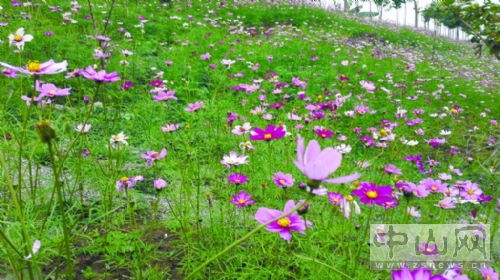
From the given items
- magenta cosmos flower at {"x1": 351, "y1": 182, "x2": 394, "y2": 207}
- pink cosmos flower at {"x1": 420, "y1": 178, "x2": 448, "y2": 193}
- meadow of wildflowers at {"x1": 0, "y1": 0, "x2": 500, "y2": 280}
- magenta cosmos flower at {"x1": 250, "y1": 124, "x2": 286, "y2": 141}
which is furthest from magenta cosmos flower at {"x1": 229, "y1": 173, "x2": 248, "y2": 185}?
pink cosmos flower at {"x1": 420, "y1": 178, "x2": 448, "y2": 193}

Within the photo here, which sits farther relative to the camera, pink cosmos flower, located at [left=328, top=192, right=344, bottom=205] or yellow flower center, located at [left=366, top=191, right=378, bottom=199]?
pink cosmos flower, located at [left=328, top=192, right=344, bottom=205]

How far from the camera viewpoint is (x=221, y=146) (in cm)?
235

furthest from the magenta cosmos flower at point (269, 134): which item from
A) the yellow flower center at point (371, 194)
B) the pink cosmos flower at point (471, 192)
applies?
the pink cosmos flower at point (471, 192)

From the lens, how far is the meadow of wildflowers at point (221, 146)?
3.38 ft

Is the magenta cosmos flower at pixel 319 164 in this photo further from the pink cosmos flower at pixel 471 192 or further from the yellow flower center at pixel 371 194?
the pink cosmos flower at pixel 471 192

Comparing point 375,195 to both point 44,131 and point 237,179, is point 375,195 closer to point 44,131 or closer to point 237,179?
point 237,179

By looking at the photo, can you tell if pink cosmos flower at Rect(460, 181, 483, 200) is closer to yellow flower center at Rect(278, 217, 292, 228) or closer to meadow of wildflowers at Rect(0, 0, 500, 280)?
meadow of wildflowers at Rect(0, 0, 500, 280)

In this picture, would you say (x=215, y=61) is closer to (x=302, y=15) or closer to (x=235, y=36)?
(x=235, y=36)

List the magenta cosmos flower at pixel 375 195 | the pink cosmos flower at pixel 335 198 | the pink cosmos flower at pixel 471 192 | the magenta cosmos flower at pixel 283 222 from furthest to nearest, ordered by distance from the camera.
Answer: the pink cosmos flower at pixel 471 192 → the pink cosmos flower at pixel 335 198 → the magenta cosmos flower at pixel 375 195 → the magenta cosmos flower at pixel 283 222

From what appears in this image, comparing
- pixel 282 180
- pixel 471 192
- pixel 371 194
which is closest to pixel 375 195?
pixel 371 194

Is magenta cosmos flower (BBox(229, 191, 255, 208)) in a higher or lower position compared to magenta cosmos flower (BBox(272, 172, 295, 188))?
lower

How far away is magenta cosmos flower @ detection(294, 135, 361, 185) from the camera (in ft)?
1.41

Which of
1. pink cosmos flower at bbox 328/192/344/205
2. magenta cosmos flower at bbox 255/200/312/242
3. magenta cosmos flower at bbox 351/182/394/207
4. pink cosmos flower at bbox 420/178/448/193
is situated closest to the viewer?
magenta cosmos flower at bbox 255/200/312/242

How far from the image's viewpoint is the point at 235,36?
207 inches
